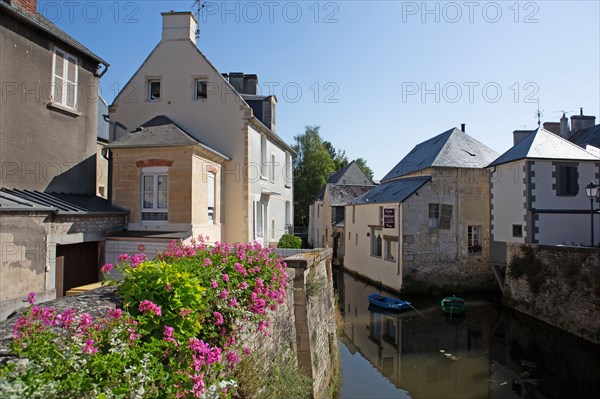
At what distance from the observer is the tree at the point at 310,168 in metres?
46.2

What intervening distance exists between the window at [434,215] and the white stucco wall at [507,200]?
273 centimetres

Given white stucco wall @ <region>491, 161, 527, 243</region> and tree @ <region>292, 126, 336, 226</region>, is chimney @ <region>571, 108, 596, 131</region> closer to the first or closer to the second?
white stucco wall @ <region>491, 161, 527, 243</region>

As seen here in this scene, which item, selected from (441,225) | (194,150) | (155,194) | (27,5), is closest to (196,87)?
(194,150)

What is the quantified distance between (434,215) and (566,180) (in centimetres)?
635

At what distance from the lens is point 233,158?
1352cm

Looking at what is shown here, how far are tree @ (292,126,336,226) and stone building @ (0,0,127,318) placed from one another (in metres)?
35.5

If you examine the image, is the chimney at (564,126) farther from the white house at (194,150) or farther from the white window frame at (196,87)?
the white window frame at (196,87)

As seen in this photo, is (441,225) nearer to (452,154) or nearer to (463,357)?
(452,154)

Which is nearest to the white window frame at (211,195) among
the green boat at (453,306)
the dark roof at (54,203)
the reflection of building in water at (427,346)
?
the dark roof at (54,203)

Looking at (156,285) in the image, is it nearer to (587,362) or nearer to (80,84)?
(80,84)

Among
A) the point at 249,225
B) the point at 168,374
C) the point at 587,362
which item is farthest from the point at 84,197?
the point at 587,362

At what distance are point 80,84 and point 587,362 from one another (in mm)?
17148

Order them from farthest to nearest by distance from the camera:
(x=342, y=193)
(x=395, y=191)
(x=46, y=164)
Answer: (x=342, y=193)
(x=395, y=191)
(x=46, y=164)

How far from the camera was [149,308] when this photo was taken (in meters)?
2.95
